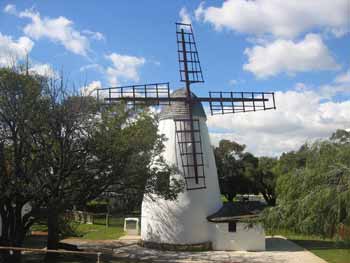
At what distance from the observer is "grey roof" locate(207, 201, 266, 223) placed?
693 inches

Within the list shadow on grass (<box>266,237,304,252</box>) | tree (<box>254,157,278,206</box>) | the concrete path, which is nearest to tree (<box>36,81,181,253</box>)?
the concrete path

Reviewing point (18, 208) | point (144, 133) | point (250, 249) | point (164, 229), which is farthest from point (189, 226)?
point (18, 208)

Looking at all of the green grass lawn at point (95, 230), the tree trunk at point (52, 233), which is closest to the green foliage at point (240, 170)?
the green grass lawn at point (95, 230)

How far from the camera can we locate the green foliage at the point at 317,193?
7.71m

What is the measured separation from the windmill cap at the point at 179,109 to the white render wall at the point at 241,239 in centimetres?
538

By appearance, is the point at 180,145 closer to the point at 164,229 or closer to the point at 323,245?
the point at 164,229

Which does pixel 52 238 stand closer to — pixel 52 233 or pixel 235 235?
pixel 52 233

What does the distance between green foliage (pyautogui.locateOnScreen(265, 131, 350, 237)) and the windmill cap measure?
9534 mm

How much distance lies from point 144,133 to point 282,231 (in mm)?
6488

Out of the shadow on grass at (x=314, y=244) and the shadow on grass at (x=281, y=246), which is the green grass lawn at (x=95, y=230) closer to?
the shadow on grass at (x=281, y=246)

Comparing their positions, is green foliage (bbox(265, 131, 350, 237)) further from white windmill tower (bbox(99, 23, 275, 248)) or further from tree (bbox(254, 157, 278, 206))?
tree (bbox(254, 157, 278, 206))

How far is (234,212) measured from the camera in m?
18.4

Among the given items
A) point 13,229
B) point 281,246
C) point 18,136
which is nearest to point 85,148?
point 18,136

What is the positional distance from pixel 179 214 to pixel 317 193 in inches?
419
